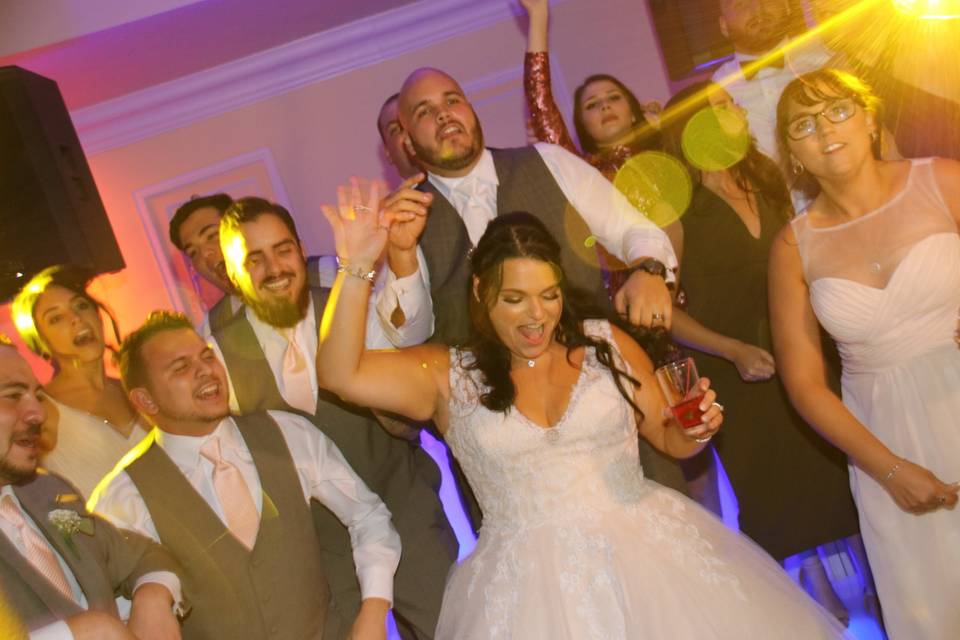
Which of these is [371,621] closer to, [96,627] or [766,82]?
[96,627]

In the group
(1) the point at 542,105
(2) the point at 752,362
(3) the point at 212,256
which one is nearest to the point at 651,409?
(2) the point at 752,362

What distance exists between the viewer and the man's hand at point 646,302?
2.45m

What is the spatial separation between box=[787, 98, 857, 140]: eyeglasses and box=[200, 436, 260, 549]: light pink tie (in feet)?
5.91

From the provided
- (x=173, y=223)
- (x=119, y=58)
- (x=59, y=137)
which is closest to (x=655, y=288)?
(x=173, y=223)

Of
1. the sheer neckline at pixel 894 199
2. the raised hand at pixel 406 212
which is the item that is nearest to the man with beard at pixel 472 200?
the raised hand at pixel 406 212

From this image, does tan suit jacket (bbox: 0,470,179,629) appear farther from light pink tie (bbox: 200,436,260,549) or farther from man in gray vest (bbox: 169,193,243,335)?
man in gray vest (bbox: 169,193,243,335)

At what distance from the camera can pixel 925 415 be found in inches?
103

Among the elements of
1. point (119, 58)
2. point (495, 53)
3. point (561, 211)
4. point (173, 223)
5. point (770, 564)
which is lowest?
point (770, 564)

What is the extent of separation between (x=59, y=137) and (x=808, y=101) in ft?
8.87

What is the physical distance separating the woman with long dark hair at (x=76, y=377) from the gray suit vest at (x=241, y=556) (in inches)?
26.7

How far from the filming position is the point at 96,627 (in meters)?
2.10

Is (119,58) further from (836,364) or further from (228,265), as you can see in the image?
(836,364)

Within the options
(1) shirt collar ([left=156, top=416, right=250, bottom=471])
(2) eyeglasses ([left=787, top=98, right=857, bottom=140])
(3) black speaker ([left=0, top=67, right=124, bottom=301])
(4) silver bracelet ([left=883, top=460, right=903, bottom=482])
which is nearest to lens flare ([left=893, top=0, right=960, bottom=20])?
(2) eyeglasses ([left=787, top=98, right=857, bottom=140])

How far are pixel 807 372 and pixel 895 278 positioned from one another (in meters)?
0.36
